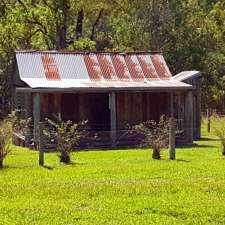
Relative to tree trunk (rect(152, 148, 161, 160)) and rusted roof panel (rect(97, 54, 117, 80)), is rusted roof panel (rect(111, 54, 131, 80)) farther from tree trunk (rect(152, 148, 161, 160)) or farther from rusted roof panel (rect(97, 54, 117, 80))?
tree trunk (rect(152, 148, 161, 160))

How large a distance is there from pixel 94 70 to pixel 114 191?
14.7 metres

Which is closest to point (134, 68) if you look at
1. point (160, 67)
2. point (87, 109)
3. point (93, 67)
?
point (160, 67)

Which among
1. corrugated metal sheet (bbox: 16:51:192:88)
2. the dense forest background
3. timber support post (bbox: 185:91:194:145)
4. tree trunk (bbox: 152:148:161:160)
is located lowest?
tree trunk (bbox: 152:148:161:160)

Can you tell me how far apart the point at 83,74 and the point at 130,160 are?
8.36 metres

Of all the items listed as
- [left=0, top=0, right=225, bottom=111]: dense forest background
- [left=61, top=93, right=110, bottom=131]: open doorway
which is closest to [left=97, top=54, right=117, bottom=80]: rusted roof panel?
[left=61, top=93, right=110, bottom=131]: open doorway

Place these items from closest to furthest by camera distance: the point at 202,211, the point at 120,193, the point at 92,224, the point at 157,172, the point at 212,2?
the point at 92,224 < the point at 202,211 < the point at 120,193 < the point at 157,172 < the point at 212,2

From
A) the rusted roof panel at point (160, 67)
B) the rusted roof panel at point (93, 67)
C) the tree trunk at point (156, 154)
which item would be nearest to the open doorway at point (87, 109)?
the rusted roof panel at point (93, 67)

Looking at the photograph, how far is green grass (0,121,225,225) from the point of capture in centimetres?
1080

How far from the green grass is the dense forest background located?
2110 centimetres

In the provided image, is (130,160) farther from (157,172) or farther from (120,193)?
(120,193)

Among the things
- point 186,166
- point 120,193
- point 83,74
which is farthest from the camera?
point 83,74

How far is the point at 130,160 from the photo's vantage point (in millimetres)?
19766

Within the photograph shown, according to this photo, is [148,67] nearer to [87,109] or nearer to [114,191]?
[87,109]

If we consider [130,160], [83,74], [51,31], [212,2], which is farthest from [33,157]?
[212,2]
